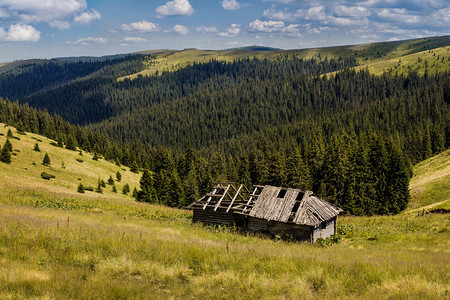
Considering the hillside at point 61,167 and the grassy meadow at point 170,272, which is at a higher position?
the grassy meadow at point 170,272

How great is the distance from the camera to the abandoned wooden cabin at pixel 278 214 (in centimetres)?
2700

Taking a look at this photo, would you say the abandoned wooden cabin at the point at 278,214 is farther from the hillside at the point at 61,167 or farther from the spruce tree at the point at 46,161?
the spruce tree at the point at 46,161

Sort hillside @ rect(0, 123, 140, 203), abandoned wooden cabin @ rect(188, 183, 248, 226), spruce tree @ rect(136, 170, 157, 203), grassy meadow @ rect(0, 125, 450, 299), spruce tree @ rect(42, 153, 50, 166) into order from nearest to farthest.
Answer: grassy meadow @ rect(0, 125, 450, 299), abandoned wooden cabin @ rect(188, 183, 248, 226), hillside @ rect(0, 123, 140, 203), spruce tree @ rect(136, 170, 157, 203), spruce tree @ rect(42, 153, 50, 166)

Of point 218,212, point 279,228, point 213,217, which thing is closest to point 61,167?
point 213,217

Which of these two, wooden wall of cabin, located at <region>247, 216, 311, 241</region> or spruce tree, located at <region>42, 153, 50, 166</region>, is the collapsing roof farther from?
spruce tree, located at <region>42, 153, 50, 166</region>

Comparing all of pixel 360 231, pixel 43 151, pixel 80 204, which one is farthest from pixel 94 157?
pixel 360 231

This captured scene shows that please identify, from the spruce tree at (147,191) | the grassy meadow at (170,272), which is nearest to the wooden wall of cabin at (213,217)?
the grassy meadow at (170,272)

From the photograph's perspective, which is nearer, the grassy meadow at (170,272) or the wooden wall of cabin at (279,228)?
the grassy meadow at (170,272)

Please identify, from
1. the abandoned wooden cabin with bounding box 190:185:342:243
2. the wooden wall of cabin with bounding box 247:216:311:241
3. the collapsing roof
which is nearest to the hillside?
the abandoned wooden cabin with bounding box 190:185:342:243

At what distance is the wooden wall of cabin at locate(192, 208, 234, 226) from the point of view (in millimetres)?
30894

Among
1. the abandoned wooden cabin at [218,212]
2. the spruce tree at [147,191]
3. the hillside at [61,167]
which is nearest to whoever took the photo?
the abandoned wooden cabin at [218,212]

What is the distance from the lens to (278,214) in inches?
1093

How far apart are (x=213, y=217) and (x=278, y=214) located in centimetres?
750

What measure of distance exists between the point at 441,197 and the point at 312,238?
43104 millimetres
